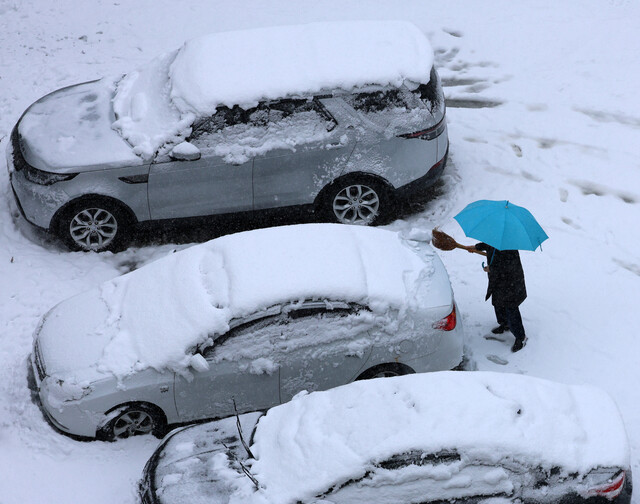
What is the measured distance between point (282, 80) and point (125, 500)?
4632 mm

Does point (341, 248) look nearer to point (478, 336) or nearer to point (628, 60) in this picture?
point (478, 336)

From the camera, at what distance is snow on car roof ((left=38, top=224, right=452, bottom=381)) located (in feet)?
20.1

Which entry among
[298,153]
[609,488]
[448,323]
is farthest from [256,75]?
[609,488]

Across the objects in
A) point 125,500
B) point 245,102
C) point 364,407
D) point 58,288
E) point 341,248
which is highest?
point 245,102

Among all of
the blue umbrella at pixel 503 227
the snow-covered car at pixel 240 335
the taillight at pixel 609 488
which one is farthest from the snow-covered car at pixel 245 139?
the taillight at pixel 609 488

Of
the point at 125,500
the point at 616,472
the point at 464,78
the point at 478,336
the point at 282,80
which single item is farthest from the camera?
the point at 464,78

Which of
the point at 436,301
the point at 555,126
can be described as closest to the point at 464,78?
A: the point at 555,126

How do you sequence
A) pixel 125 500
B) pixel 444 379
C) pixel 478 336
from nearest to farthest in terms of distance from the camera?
1. pixel 444 379
2. pixel 125 500
3. pixel 478 336

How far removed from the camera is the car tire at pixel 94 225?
8.20m

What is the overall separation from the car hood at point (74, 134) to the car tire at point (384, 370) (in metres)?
3.49

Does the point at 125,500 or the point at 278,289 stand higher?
the point at 278,289

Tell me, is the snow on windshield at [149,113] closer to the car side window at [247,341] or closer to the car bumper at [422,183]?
the car bumper at [422,183]

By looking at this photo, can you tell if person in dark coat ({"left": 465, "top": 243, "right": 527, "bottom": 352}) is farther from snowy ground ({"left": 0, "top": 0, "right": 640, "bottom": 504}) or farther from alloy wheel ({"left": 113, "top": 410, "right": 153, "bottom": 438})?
alloy wheel ({"left": 113, "top": 410, "right": 153, "bottom": 438})

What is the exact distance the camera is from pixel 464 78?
466 inches
